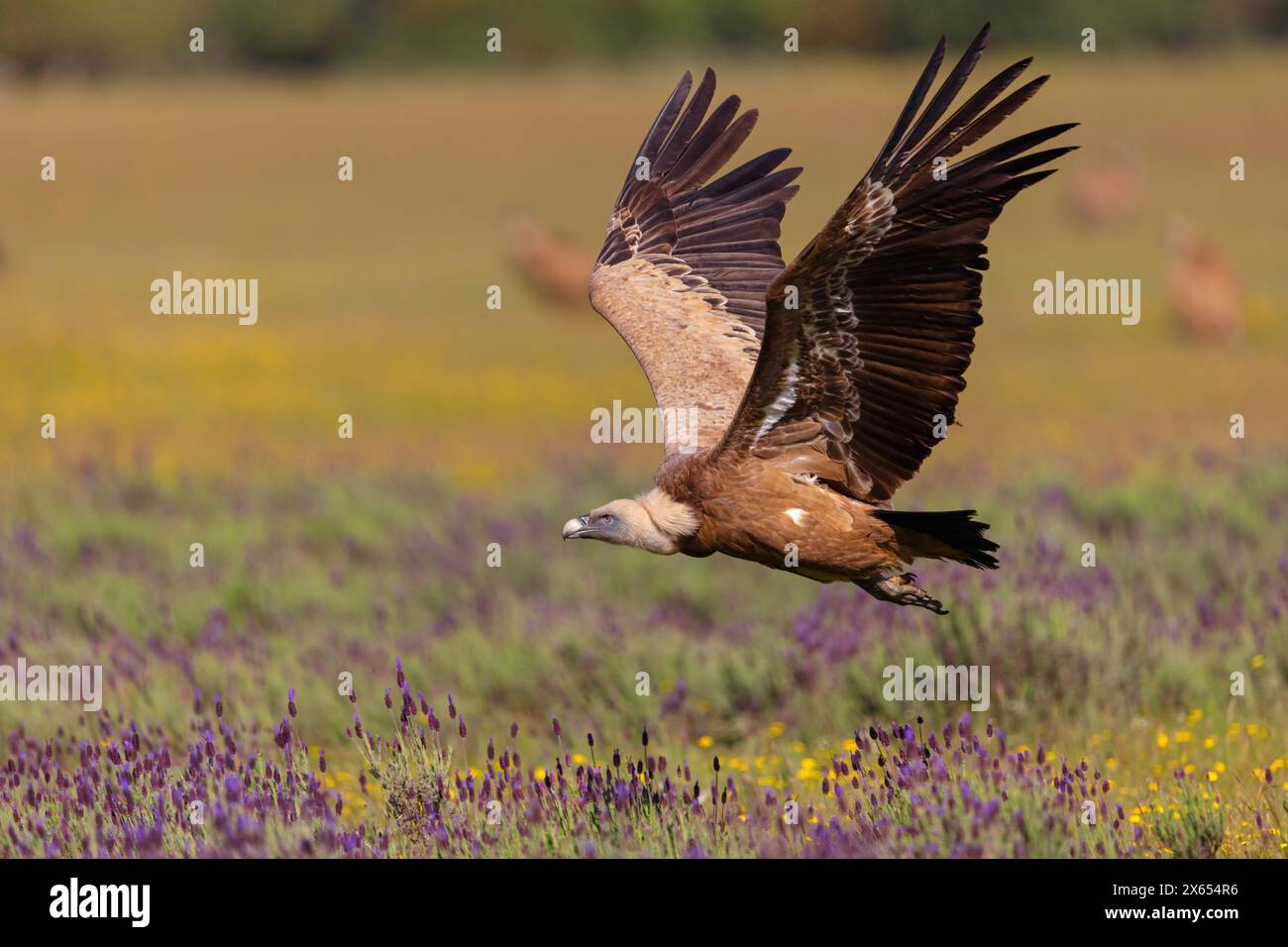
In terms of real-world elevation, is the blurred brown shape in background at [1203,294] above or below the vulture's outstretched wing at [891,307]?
above

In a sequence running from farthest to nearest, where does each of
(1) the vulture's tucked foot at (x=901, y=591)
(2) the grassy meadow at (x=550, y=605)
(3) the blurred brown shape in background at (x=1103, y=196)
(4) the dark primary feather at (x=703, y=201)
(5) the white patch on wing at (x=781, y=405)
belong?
(3) the blurred brown shape in background at (x=1103, y=196) → (4) the dark primary feather at (x=703, y=201) → (1) the vulture's tucked foot at (x=901, y=591) → (5) the white patch on wing at (x=781, y=405) → (2) the grassy meadow at (x=550, y=605)

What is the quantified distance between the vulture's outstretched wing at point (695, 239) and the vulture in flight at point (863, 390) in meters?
0.55

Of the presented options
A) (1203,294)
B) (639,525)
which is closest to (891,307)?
(639,525)

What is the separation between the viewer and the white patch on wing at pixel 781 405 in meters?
5.76

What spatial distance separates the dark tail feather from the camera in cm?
578

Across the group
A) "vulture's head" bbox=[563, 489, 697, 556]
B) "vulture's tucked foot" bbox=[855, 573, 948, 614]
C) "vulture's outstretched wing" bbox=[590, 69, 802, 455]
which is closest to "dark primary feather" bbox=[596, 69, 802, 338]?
"vulture's outstretched wing" bbox=[590, 69, 802, 455]

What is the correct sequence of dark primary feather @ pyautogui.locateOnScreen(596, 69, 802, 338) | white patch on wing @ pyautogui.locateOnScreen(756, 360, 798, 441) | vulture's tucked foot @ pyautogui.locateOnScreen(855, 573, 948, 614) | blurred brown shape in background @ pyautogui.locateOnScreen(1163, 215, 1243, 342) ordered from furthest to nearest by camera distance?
blurred brown shape in background @ pyautogui.locateOnScreen(1163, 215, 1243, 342) < dark primary feather @ pyautogui.locateOnScreen(596, 69, 802, 338) < vulture's tucked foot @ pyautogui.locateOnScreen(855, 573, 948, 614) < white patch on wing @ pyautogui.locateOnScreen(756, 360, 798, 441)

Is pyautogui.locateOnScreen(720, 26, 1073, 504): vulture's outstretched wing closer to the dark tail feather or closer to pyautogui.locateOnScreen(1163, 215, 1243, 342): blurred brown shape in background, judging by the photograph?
the dark tail feather

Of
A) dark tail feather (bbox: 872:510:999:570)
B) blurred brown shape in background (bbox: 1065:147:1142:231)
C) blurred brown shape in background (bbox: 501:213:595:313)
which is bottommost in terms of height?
dark tail feather (bbox: 872:510:999:570)

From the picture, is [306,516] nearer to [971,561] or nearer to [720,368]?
[720,368]

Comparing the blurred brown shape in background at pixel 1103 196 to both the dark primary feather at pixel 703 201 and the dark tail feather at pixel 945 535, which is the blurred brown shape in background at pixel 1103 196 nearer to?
the dark primary feather at pixel 703 201

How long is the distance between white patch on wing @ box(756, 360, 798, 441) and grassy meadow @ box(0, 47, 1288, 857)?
1051 mm

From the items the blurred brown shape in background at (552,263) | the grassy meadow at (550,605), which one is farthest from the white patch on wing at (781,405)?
the blurred brown shape in background at (552,263)

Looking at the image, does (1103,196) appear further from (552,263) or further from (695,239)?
(695,239)
